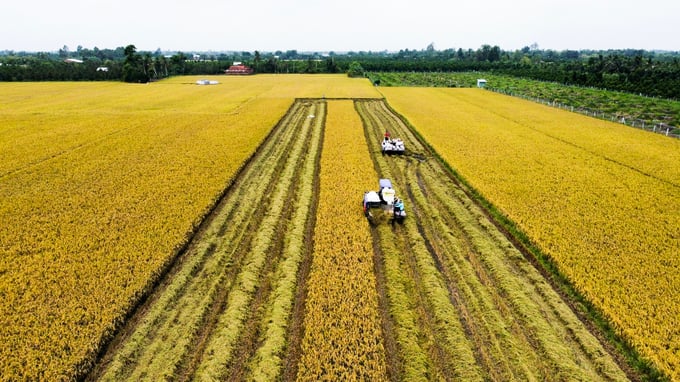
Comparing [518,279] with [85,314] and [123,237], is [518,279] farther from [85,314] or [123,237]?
[123,237]

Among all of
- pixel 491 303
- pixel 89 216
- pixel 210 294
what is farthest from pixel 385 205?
pixel 89 216

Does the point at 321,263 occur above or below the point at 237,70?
below

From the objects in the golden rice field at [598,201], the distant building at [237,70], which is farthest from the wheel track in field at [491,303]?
the distant building at [237,70]

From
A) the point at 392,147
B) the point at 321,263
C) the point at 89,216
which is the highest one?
the point at 392,147

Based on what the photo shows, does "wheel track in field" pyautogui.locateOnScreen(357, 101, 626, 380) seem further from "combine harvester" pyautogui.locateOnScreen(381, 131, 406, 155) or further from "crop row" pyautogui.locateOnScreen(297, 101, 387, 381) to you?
"combine harvester" pyautogui.locateOnScreen(381, 131, 406, 155)

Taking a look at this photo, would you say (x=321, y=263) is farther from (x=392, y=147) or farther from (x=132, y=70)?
(x=132, y=70)
